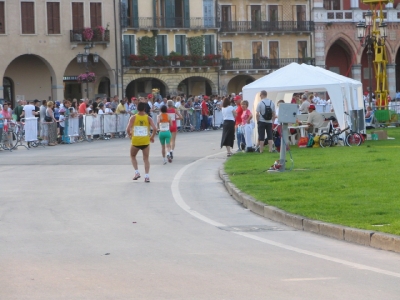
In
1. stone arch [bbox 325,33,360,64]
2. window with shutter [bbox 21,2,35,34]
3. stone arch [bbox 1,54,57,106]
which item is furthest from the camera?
stone arch [bbox 325,33,360,64]

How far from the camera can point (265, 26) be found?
69375 mm

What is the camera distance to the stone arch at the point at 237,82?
7025cm

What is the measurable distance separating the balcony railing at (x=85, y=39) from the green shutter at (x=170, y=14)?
5.15m

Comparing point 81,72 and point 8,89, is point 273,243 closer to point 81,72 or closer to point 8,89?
point 8,89

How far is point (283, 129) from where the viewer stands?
2052 centimetres

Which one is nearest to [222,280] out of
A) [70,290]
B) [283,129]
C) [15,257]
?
[70,290]

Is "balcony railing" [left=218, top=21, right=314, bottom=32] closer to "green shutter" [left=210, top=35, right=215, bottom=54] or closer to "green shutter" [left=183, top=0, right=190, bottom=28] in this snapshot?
"green shutter" [left=210, top=35, right=215, bottom=54]

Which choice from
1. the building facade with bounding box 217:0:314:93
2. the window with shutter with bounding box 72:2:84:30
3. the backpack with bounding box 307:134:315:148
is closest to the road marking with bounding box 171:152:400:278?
the backpack with bounding box 307:134:315:148

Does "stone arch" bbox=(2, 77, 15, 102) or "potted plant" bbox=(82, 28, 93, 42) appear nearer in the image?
"potted plant" bbox=(82, 28, 93, 42)

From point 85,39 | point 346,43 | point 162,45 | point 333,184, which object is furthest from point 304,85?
point 346,43

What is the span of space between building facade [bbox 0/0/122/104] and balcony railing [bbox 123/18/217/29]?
5.56ft

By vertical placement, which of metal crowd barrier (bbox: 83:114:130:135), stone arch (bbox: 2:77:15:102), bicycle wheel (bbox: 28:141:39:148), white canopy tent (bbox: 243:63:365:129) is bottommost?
bicycle wheel (bbox: 28:141:39:148)

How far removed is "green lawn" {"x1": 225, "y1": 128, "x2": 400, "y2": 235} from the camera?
43.6ft

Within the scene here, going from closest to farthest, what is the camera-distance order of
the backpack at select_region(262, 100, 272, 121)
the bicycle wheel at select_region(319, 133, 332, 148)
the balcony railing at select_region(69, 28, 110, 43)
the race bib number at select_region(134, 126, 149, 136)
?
1. the race bib number at select_region(134, 126, 149, 136)
2. the backpack at select_region(262, 100, 272, 121)
3. the bicycle wheel at select_region(319, 133, 332, 148)
4. the balcony railing at select_region(69, 28, 110, 43)
